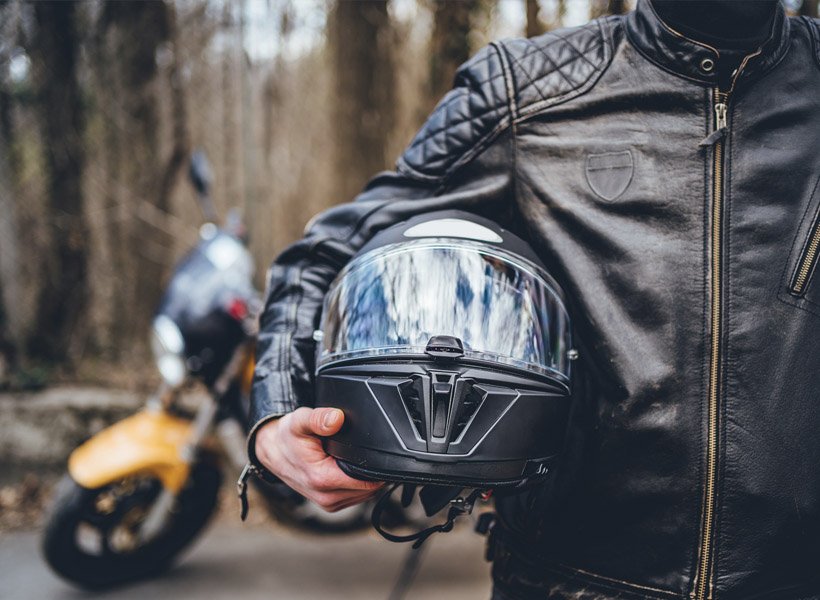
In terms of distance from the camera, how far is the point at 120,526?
2.60 metres

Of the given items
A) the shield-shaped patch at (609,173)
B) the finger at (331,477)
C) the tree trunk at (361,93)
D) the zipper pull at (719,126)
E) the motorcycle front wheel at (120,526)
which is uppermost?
the tree trunk at (361,93)

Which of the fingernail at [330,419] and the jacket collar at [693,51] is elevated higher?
the jacket collar at [693,51]

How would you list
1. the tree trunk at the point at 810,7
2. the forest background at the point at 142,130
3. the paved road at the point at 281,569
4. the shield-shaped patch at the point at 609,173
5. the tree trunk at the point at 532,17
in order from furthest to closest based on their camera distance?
the forest background at the point at 142,130, the tree trunk at the point at 810,7, the tree trunk at the point at 532,17, the paved road at the point at 281,569, the shield-shaped patch at the point at 609,173

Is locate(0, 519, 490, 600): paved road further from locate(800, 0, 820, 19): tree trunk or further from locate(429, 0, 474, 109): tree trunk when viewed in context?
locate(800, 0, 820, 19): tree trunk

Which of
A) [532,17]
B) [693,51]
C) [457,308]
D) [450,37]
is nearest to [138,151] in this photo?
[450,37]

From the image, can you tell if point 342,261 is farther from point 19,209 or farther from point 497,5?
point 19,209

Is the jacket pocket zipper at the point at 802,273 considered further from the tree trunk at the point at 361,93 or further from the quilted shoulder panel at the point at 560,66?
the tree trunk at the point at 361,93

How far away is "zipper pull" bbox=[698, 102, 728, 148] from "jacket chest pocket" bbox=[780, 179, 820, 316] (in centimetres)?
18

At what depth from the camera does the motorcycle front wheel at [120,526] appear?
2396 mm

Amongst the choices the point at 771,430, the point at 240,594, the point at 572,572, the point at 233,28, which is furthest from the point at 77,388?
the point at 771,430

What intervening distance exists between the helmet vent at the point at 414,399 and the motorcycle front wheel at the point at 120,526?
1898 millimetres

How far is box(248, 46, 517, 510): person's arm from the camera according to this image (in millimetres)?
1072

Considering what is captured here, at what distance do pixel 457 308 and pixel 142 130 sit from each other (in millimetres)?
3852

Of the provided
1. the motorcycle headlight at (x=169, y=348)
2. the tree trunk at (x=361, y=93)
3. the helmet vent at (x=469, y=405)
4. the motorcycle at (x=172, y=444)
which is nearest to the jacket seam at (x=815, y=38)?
the helmet vent at (x=469, y=405)
